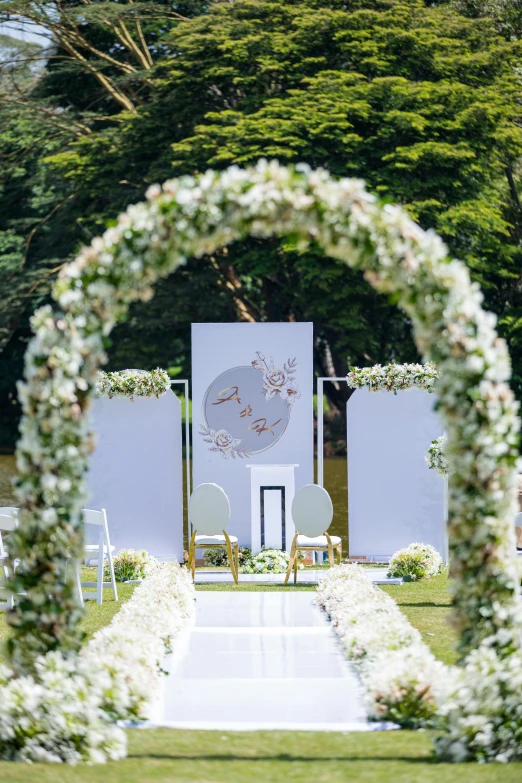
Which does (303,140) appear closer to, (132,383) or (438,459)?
(132,383)

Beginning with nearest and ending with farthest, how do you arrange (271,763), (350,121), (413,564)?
(271,763)
(413,564)
(350,121)

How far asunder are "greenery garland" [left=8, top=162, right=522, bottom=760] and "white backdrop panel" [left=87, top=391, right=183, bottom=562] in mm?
7463

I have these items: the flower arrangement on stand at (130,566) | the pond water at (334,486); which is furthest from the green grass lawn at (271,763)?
the pond water at (334,486)

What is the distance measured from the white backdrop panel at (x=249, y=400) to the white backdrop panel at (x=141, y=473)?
34cm

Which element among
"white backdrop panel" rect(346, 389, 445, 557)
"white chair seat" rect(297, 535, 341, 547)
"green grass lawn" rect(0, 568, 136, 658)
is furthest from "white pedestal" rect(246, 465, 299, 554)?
"green grass lawn" rect(0, 568, 136, 658)

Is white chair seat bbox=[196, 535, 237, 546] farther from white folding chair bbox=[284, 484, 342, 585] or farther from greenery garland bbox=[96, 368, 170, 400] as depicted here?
greenery garland bbox=[96, 368, 170, 400]

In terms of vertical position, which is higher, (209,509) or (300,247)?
(300,247)

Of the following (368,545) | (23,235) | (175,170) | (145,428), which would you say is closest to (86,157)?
(175,170)

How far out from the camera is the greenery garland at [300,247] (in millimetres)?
4602

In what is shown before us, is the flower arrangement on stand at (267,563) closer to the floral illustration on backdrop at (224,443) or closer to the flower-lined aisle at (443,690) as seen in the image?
the floral illustration on backdrop at (224,443)

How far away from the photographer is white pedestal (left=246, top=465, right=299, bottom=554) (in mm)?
12094

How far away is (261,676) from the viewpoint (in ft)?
20.1

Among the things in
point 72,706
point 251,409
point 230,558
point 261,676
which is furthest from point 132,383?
point 72,706

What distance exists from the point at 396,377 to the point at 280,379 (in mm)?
1362
